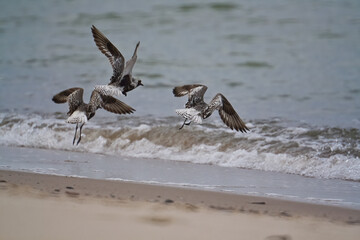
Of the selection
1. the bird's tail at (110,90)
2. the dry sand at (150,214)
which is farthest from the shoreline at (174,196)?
the bird's tail at (110,90)

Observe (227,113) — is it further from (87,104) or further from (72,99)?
(72,99)

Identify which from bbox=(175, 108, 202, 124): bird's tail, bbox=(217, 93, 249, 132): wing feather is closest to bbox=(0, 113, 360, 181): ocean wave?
bbox=(217, 93, 249, 132): wing feather

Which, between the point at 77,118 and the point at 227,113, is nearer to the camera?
the point at 77,118

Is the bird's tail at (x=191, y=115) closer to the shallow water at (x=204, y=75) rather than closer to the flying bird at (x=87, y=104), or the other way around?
the flying bird at (x=87, y=104)

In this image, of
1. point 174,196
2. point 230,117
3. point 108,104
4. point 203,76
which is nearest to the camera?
point 174,196

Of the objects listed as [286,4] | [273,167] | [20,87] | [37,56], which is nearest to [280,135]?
[273,167]

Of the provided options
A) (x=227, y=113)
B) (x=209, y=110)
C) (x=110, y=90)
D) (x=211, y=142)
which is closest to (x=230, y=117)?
(x=227, y=113)

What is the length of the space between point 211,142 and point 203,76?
4.23 m

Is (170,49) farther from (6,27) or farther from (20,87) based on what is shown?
(6,27)

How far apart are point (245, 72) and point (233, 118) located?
17.2 ft

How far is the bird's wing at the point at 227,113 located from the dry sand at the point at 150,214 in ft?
4.49

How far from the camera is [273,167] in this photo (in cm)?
675

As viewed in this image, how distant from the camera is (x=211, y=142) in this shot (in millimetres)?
7547

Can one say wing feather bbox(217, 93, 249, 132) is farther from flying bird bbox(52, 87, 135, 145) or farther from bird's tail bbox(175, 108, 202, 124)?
flying bird bbox(52, 87, 135, 145)
